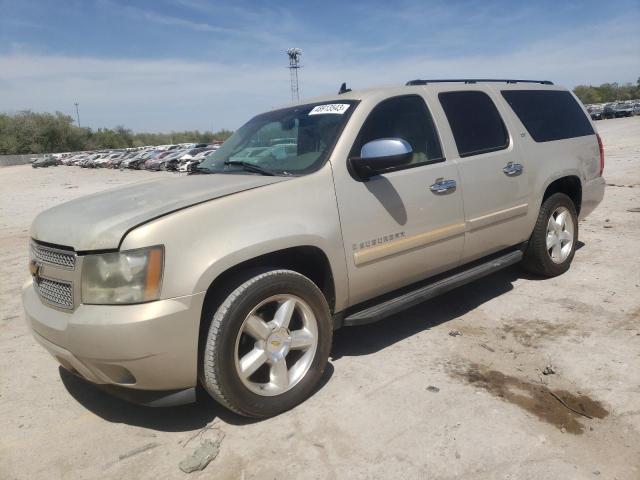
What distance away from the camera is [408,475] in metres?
2.23

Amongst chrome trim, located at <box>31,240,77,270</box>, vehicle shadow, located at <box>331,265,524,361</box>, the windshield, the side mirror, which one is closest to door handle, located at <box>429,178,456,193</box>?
the side mirror

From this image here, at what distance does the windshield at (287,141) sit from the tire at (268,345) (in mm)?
785

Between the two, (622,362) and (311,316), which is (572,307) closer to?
(622,362)

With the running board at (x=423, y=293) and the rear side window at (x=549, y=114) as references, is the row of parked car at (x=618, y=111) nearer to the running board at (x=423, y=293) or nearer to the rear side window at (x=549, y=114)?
the rear side window at (x=549, y=114)

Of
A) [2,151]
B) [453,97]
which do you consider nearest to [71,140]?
[2,151]

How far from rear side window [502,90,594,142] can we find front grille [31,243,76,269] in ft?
11.9

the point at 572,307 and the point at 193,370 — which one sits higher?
the point at 193,370

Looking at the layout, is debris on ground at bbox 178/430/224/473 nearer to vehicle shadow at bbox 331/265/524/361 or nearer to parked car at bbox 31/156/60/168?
vehicle shadow at bbox 331/265/524/361

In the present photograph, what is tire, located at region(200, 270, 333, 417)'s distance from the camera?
8.07ft

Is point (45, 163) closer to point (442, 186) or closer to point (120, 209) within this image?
point (120, 209)

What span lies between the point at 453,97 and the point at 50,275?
303 cm

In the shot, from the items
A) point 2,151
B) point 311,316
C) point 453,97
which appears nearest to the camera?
point 311,316

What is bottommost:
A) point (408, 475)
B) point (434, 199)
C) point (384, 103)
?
point (408, 475)

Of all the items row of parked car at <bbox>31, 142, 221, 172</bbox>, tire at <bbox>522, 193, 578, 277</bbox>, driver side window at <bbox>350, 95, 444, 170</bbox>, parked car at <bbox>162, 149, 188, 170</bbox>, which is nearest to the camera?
driver side window at <bbox>350, 95, 444, 170</bbox>
